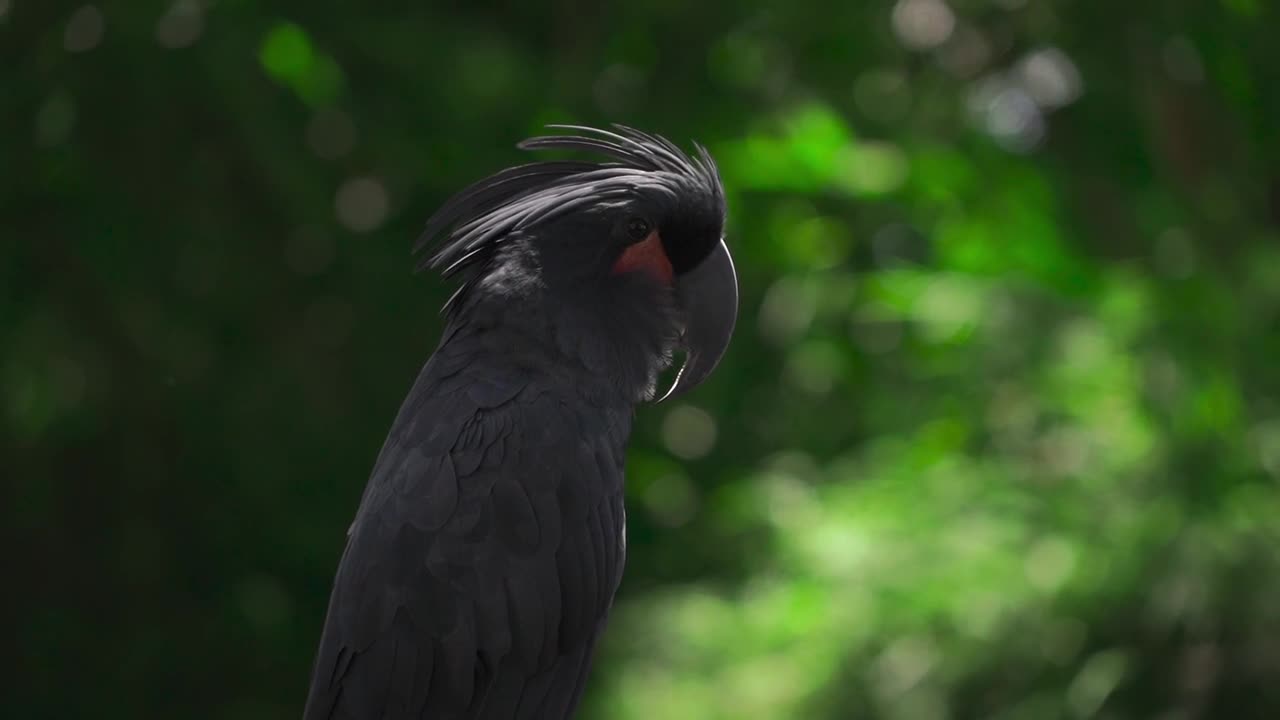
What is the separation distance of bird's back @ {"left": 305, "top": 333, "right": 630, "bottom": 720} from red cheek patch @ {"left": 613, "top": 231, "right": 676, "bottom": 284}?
0.35 meters

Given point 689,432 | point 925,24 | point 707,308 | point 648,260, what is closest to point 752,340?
point 689,432

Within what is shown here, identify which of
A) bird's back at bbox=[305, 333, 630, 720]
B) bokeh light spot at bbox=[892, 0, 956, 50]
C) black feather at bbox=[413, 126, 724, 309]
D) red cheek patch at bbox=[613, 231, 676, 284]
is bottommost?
bird's back at bbox=[305, 333, 630, 720]

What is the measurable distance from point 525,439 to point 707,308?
2.15 feet

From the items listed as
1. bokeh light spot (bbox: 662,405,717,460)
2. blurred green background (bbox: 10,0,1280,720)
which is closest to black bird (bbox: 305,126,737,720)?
blurred green background (bbox: 10,0,1280,720)

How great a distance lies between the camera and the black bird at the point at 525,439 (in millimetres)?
3283

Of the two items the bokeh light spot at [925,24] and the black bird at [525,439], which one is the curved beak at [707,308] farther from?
the bokeh light spot at [925,24]

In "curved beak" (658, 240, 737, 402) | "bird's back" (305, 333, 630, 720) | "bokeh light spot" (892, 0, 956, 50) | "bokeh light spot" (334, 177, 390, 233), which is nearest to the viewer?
"bird's back" (305, 333, 630, 720)

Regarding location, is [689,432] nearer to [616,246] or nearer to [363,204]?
[363,204]

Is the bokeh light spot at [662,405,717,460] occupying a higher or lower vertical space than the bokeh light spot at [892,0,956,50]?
lower

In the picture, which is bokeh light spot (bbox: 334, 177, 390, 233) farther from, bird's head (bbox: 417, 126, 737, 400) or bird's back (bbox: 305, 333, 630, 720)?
bird's back (bbox: 305, 333, 630, 720)

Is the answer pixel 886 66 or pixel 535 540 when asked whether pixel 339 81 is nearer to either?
pixel 886 66

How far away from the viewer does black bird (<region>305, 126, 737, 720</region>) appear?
10.8 feet

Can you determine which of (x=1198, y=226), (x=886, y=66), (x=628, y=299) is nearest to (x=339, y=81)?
(x=886, y=66)

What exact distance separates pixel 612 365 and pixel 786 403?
206 inches
